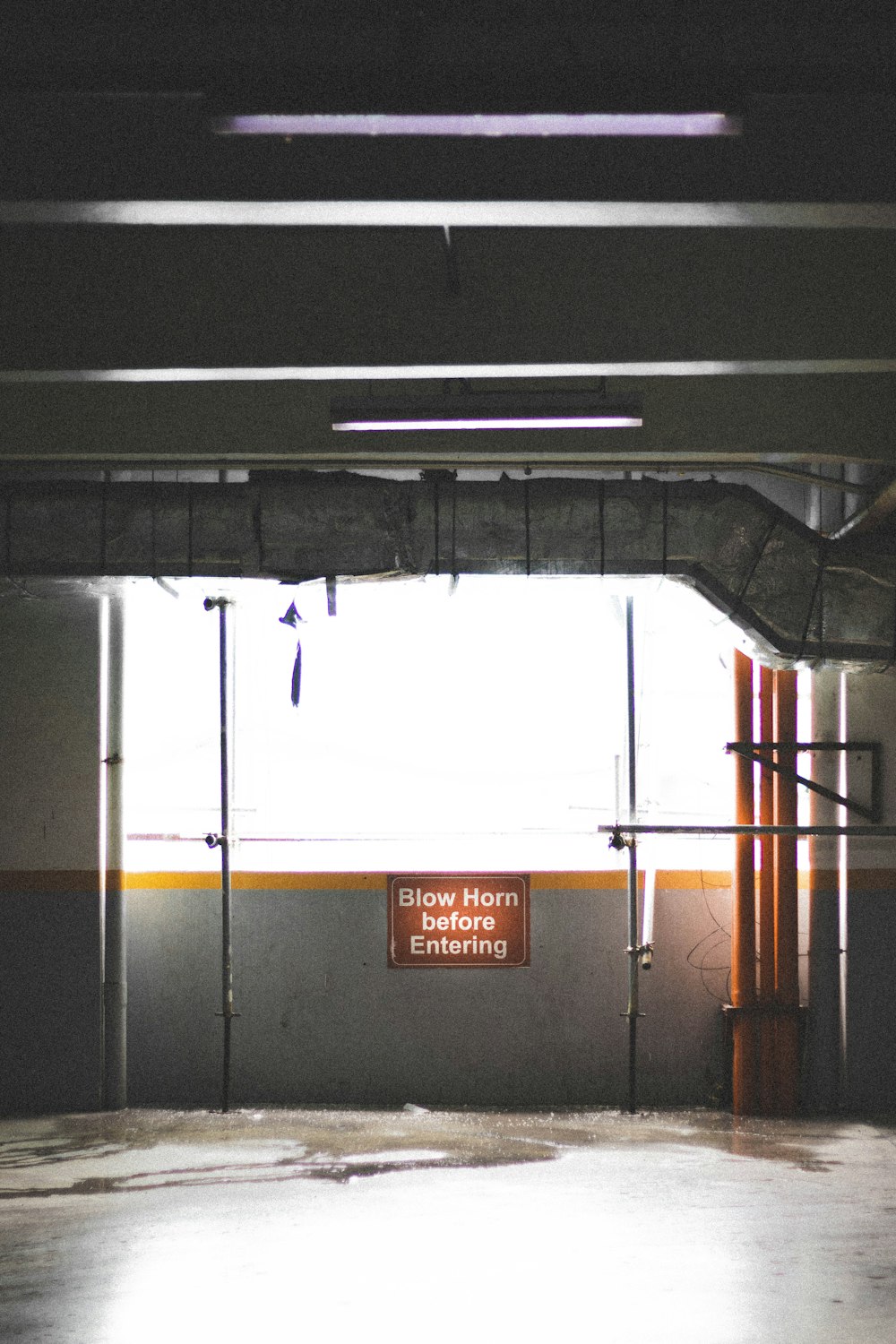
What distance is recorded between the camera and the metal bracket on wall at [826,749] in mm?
7582

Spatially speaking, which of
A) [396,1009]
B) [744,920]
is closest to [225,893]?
[396,1009]

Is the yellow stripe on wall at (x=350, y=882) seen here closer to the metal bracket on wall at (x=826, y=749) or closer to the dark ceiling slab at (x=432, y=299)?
the metal bracket on wall at (x=826, y=749)

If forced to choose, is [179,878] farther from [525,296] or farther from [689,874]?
[525,296]

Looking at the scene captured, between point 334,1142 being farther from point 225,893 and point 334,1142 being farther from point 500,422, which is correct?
point 500,422

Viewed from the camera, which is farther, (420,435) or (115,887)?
(115,887)

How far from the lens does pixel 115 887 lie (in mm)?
7801

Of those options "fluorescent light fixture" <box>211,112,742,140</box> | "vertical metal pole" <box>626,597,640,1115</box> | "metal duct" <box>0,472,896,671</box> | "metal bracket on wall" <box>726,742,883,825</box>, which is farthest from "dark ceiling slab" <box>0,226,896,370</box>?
"metal bracket on wall" <box>726,742,883,825</box>

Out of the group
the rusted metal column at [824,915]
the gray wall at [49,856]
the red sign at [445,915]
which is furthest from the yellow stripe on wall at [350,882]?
the rusted metal column at [824,915]

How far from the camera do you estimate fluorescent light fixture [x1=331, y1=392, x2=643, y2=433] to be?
5074mm

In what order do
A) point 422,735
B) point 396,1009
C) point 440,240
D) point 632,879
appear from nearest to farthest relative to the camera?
point 440,240
point 632,879
point 396,1009
point 422,735

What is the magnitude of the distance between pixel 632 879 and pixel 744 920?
80 cm

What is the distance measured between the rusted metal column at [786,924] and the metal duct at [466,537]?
0.94m

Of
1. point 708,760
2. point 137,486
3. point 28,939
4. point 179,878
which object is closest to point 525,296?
point 137,486

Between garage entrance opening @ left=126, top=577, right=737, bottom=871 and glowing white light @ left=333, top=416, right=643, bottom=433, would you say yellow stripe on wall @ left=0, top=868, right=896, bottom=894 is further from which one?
glowing white light @ left=333, top=416, right=643, bottom=433
